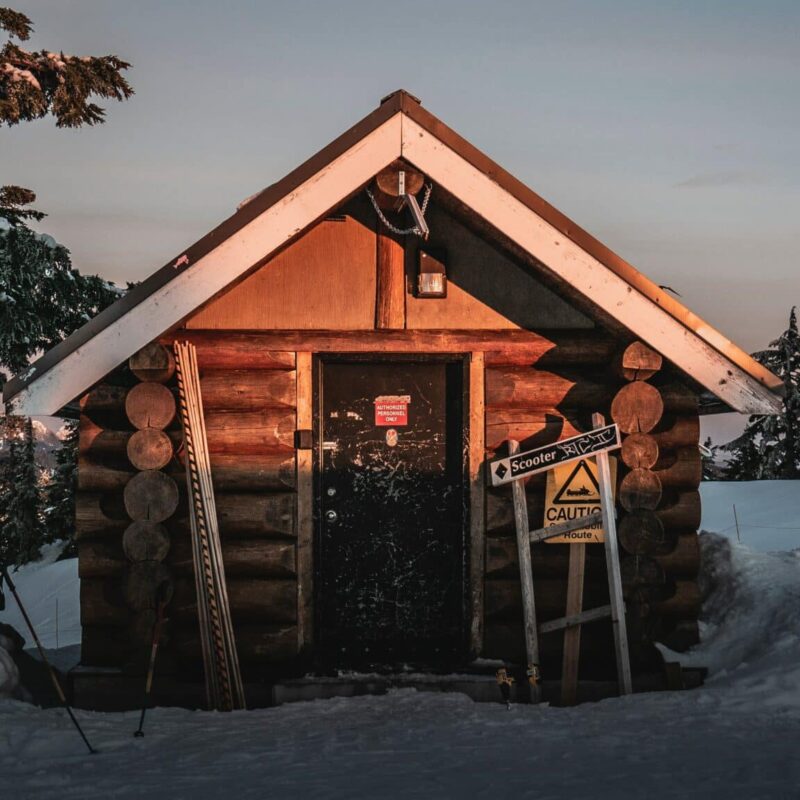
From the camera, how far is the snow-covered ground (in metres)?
5.06

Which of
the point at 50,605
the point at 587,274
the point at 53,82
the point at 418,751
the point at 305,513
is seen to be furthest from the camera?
the point at 50,605

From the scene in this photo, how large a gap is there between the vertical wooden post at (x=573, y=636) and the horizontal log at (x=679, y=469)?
2.83 ft

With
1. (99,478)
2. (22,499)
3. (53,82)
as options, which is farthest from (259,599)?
(22,499)

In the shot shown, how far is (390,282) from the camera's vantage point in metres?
7.91

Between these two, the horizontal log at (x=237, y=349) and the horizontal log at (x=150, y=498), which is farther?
the horizontal log at (x=237, y=349)

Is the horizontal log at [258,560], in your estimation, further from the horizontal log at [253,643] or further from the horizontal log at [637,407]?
the horizontal log at [637,407]

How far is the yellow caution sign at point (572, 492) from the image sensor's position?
7949 mm

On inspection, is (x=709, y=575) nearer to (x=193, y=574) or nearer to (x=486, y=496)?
(x=486, y=496)

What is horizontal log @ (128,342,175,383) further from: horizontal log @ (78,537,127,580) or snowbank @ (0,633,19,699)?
snowbank @ (0,633,19,699)

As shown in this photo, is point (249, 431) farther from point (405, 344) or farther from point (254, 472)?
point (405, 344)

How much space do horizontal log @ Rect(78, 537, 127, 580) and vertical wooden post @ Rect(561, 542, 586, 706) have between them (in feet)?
10.9

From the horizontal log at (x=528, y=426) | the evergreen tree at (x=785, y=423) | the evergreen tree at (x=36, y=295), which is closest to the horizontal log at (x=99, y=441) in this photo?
the horizontal log at (x=528, y=426)

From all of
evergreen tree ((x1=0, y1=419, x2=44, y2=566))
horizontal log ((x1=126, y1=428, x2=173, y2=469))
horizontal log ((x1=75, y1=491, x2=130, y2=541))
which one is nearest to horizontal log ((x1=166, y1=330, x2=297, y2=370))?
horizontal log ((x1=126, y1=428, x2=173, y2=469))

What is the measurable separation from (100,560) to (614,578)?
381 cm
